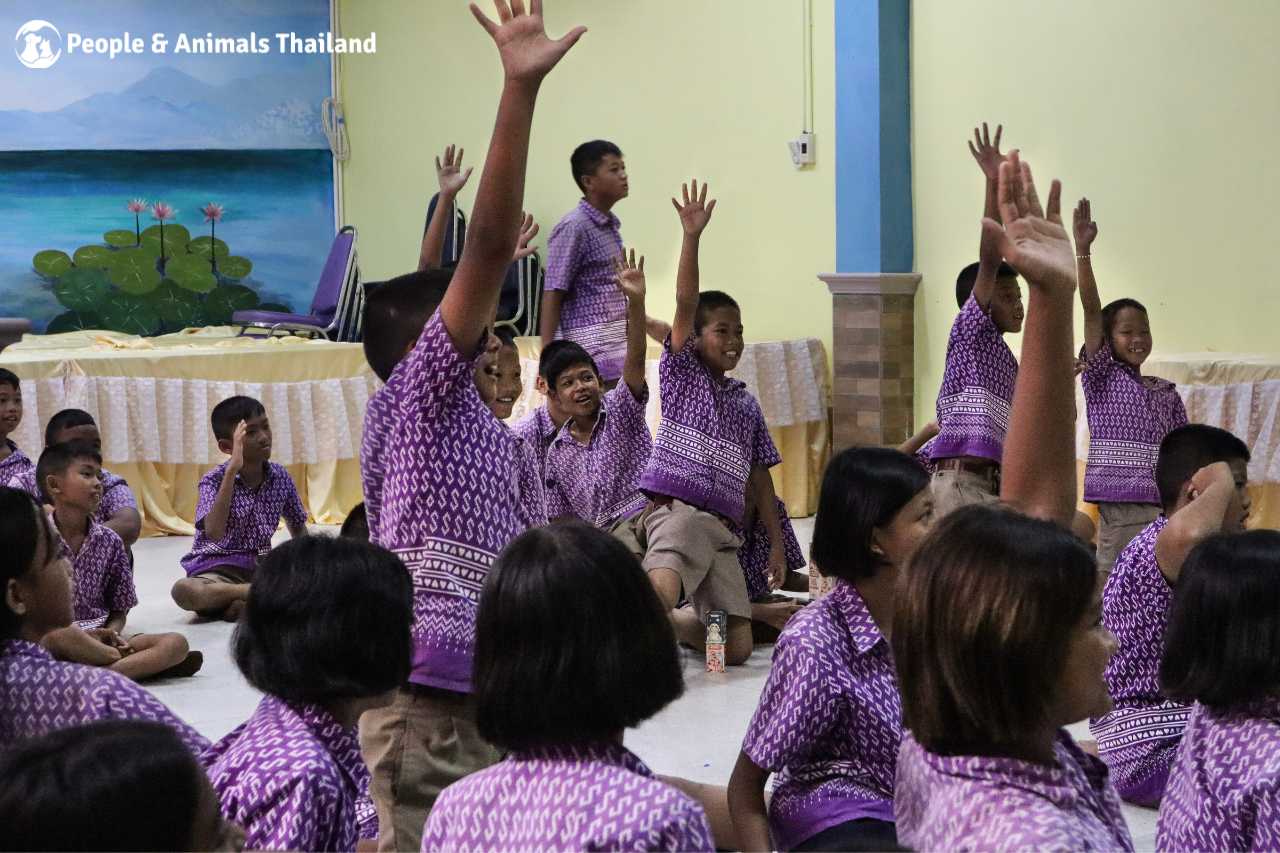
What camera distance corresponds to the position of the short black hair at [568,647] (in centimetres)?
153

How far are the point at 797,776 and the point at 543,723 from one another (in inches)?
32.7

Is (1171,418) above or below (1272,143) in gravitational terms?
below

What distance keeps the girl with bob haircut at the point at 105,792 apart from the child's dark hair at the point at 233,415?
4.16m

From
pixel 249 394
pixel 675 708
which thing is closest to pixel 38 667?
pixel 675 708

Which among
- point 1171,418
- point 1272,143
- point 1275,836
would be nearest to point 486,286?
point 1275,836

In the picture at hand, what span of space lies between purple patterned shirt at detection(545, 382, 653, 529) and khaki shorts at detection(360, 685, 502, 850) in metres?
2.45

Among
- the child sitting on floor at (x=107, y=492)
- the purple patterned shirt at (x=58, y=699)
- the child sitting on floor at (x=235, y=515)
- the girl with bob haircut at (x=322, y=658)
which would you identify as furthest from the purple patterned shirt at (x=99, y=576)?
the girl with bob haircut at (x=322, y=658)

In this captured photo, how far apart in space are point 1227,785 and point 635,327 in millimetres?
2623

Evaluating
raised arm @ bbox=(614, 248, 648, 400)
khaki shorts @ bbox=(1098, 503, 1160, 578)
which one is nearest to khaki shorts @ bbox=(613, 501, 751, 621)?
raised arm @ bbox=(614, 248, 648, 400)

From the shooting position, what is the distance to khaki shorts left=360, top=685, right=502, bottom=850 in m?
2.21

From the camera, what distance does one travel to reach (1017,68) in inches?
282

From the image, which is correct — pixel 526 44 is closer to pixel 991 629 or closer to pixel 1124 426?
pixel 991 629

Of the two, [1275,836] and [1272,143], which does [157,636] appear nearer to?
[1275,836]

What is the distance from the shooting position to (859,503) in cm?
234
